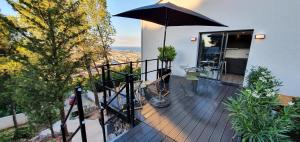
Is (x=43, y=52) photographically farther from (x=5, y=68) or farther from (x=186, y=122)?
(x=186, y=122)

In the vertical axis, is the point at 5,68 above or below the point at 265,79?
below

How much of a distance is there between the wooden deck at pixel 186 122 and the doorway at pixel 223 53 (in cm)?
168

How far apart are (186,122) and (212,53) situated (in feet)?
12.4

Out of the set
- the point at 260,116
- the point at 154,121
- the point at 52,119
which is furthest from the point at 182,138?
the point at 52,119

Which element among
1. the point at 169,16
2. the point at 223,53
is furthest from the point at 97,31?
the point at 223,53

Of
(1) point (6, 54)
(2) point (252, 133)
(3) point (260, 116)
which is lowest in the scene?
(2) point (252, 133)

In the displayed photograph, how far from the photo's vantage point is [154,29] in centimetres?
680

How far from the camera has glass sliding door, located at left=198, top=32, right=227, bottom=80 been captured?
5.11 metres

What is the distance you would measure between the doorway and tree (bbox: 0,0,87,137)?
6.66 metres

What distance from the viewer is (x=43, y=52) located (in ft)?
20.5

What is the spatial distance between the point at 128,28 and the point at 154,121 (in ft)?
41.1

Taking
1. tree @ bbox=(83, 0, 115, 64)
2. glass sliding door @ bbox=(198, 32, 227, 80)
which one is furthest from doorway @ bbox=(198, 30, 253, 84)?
tree @ bbox=(83, 0, 115, 64)

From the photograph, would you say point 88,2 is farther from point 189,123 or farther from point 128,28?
point 189,123

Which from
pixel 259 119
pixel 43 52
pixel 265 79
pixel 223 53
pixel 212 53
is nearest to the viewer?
pixel 259 119
